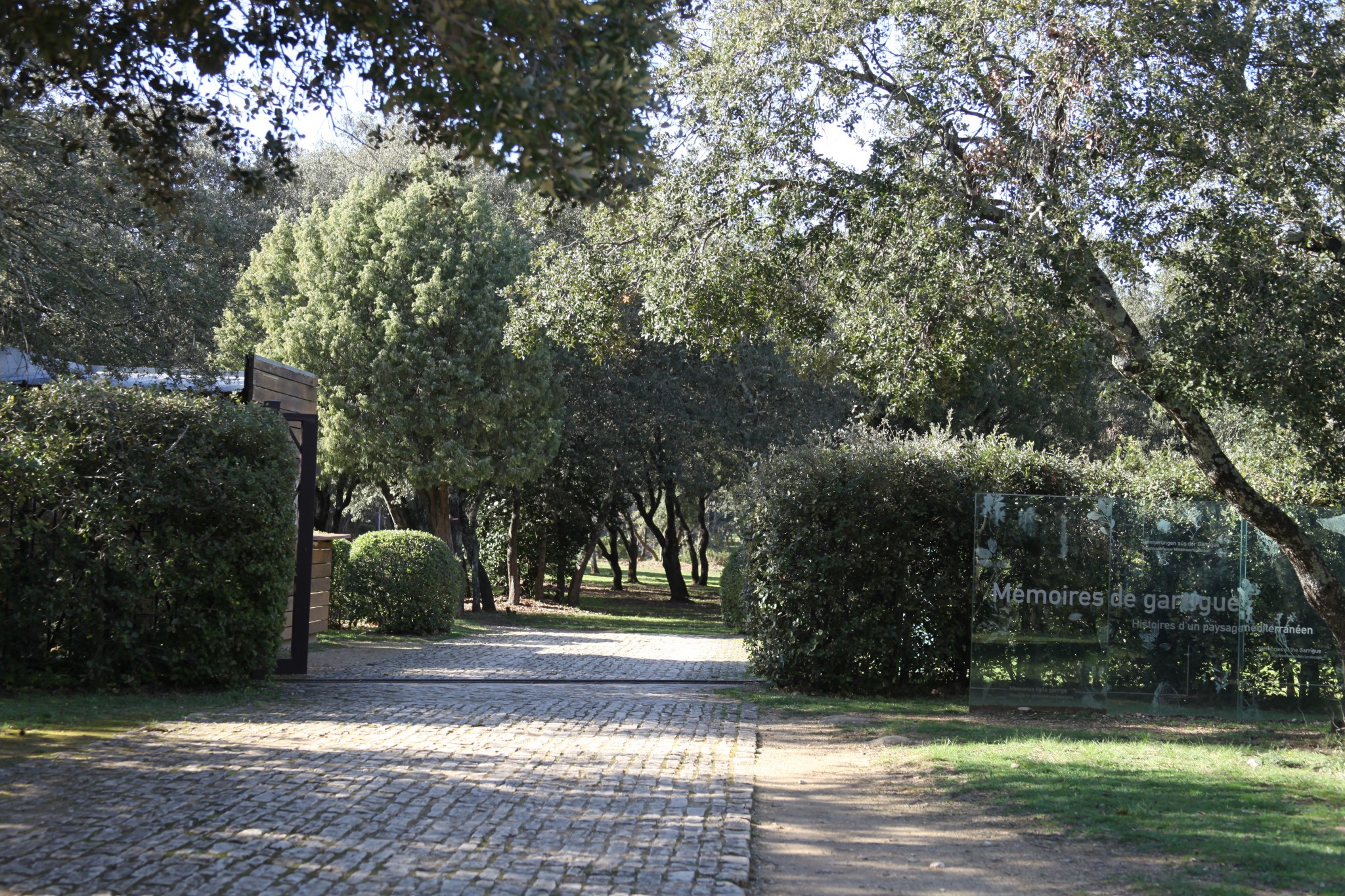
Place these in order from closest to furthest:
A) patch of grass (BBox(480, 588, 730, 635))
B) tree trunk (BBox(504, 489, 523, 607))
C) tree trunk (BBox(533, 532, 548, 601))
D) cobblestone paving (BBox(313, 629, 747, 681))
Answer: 1. cobblestone paving (BBox(313, 629, 747, 681))
2. patch of grass (BBox(480, 588, 730, 635))
3. tree trunk (BBox(504, 489, 523, 607))
4. tree trunk (BBox(533, 532, 548, 601))

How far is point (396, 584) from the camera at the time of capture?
17828 millimetres

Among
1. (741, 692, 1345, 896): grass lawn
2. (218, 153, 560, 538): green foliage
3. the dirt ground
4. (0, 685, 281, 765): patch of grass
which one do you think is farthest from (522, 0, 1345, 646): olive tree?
(218, 153, 560, 538): green foliage

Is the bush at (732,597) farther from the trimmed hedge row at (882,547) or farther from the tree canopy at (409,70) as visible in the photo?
the tree canopy at (409,70)

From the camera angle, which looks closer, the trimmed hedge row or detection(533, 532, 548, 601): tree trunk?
the trimmed hedge row

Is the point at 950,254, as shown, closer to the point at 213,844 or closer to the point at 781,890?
the point at 781,890

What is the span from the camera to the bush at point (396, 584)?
58.3ft

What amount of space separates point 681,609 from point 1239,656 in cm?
2283

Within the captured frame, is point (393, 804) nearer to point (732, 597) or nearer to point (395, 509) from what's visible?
point (732, 597)

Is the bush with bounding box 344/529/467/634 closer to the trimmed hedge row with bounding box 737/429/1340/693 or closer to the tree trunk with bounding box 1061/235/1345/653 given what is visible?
the trimmed hedge row with bounding box 737/429/1340/693

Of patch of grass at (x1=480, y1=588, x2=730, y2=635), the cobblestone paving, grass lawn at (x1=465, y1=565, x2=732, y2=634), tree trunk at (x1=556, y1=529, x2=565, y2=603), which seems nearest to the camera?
the cobblestone paving

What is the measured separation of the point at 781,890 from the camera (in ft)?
16.9

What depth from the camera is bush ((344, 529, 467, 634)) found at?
17781 millimetres

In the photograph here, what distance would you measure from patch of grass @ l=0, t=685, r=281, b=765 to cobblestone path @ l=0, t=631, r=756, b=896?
28 centimetres

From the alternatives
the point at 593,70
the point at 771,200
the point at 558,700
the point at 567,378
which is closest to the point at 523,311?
the point at 771,200
